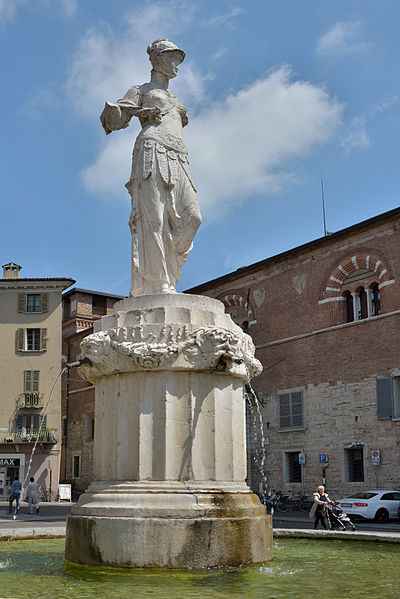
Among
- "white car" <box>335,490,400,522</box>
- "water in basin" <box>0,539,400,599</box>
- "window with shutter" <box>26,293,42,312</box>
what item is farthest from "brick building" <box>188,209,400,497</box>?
"water in basin" <box>0,539,400,599</box>

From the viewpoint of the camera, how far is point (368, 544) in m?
9.76

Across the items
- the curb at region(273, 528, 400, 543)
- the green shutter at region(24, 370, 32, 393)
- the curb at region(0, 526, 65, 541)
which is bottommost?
the curb at region(273, 528, 400, 543)

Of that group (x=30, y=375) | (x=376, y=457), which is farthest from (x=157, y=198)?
(x=30, y=375)

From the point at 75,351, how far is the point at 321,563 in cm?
4779

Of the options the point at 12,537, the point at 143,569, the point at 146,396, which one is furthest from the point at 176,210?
the point at 12,537

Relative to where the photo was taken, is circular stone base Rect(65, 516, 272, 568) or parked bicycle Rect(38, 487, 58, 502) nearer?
circular stone base Rect(65, 516, 272, 568)

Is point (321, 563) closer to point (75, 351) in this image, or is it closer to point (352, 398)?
point (352, 398)

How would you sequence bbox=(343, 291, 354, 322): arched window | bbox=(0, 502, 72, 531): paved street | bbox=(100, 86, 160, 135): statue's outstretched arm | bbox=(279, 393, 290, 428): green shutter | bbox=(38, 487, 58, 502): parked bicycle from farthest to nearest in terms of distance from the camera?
bbox=(38, 487, 58, 502): parked bicycle
bbox=(279, 393, 290, 428): green shutter
bbox=(343, 291, 354, 322): arched window
bbox=(0, 502, 72, 531): paved street
bbox=(100, 86, 160, 135): statue's outstretched arm

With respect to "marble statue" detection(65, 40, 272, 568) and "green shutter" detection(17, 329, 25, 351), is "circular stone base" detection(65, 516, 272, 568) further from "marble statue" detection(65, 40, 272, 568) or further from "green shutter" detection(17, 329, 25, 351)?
"green shutter" detection(17, 329, 25, 351)

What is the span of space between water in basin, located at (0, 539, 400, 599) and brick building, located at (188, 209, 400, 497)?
22.8 m

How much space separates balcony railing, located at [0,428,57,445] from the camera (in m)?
46.3

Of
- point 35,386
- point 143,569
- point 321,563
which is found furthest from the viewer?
point 35,386

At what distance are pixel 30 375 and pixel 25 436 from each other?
448 centimetres

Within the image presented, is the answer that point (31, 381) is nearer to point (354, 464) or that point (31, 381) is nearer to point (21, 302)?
point (21, 302)
